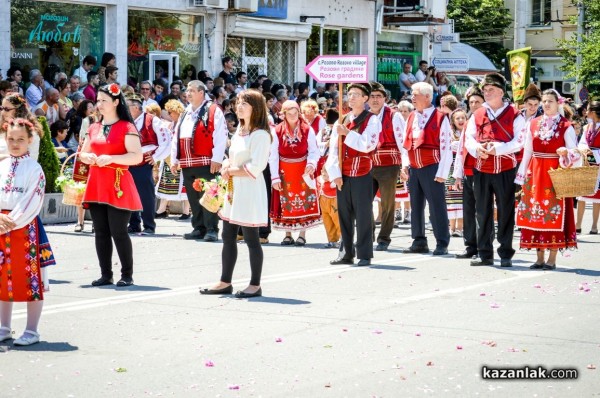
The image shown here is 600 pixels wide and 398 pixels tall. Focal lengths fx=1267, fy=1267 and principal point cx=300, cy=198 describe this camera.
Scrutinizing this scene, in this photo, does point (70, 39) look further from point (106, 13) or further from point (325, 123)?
point (325, 123)

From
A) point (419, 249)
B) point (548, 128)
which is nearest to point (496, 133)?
point (548, 128)

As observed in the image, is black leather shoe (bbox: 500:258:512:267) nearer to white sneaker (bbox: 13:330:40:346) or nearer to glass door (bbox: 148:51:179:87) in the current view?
white sneaker (bbox: 13:330:40:346)

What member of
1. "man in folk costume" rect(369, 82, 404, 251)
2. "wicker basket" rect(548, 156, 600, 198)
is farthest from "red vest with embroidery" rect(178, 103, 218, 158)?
"wicker basket" rect(548, 156, 600, 198)

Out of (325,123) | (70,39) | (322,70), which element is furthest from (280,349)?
(70,39)

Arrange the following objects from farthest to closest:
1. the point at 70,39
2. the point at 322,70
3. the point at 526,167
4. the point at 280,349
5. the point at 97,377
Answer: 1. the point at 70,39
2. the point at 322,70
3. the point at 526,167
4. the point at 280,349
5. the point at 97,377

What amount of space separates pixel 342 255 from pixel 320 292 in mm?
2295

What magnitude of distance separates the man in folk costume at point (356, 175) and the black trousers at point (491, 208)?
119cm

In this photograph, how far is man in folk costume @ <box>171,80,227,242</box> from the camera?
16016 mm

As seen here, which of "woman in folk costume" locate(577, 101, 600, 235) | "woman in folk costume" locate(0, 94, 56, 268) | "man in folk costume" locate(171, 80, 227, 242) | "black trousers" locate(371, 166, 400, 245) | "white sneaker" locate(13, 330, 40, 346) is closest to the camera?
"white sneaker" locate(13, 330, 40, 346)

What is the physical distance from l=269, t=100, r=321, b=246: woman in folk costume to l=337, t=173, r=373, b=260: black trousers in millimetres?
1906

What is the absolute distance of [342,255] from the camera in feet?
45.3

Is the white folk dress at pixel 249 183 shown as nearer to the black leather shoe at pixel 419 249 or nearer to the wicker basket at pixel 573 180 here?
the wicker basket at pixel 573 180

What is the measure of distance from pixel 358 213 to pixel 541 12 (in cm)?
5235

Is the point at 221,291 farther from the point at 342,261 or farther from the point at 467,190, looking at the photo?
the point at 467,190
